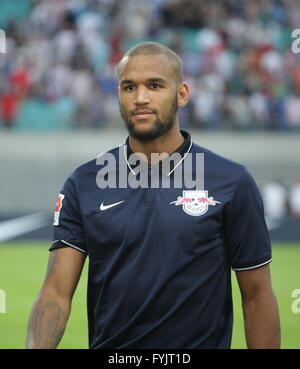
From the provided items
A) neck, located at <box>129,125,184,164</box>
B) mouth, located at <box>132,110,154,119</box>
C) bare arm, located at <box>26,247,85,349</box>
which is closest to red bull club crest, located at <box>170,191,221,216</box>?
neck, located at <box>129,125,184,164</box>

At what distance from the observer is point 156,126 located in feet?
10.2

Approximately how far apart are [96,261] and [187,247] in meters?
0.37


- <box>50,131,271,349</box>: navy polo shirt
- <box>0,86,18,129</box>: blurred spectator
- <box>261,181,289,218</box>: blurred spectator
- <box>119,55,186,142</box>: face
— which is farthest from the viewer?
<box>0,86,18,129</box>: blurred spectator

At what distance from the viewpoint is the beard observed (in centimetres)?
310

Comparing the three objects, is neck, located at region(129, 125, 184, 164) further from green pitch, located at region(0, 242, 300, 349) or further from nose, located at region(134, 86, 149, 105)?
green pitch, located at region(0, 242, 300, 349)

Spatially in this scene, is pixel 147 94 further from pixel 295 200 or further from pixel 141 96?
pixel 295 200

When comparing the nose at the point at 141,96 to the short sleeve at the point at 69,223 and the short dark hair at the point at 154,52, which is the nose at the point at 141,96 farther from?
the short sleeve at the point at 69,223

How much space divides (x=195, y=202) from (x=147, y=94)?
468 millimetres

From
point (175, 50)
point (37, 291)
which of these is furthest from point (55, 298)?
point (175, 50)

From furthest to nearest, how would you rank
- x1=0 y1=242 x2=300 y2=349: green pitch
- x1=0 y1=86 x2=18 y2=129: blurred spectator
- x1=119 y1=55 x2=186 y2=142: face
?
x1=0 y1=86 x2=18 y2=129: blurred spectator → x1=0 y1=242 x2=300 y2=349: green pitch → x1=119 y1=55 x2=186 y2=142: face

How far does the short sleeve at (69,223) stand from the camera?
3090mm
